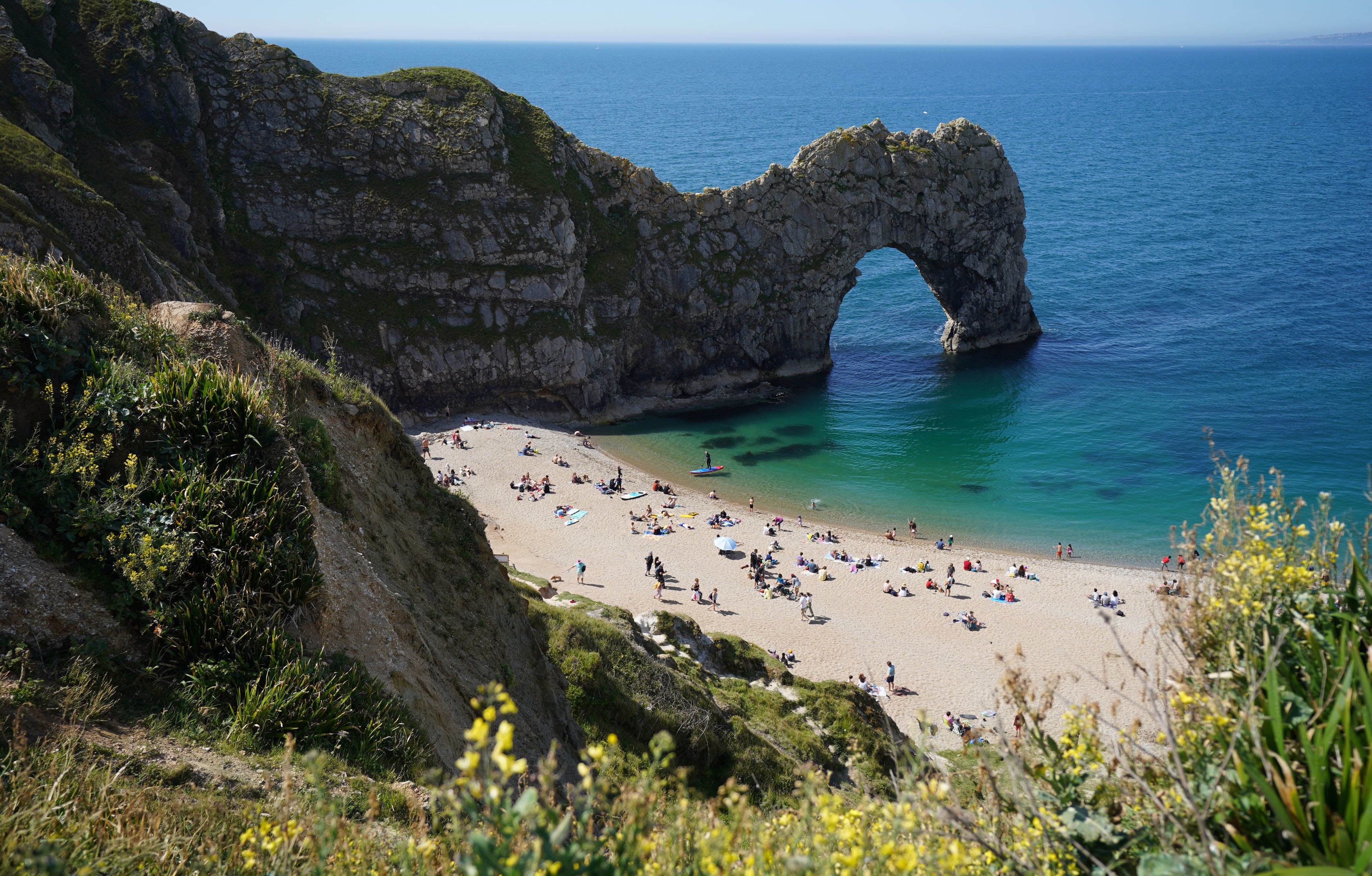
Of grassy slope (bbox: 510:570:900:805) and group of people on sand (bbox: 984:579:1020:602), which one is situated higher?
grassy slope (bbox: 510:570:900:805)

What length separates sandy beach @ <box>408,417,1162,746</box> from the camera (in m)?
33.3

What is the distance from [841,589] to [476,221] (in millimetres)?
36133

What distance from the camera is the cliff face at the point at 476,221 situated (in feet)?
158

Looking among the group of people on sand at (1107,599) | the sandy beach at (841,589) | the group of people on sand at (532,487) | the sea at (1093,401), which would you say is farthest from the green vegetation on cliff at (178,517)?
the group of people on sand at (532,487)

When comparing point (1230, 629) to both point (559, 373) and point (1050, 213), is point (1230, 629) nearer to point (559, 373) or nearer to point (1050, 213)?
point (559, 373)

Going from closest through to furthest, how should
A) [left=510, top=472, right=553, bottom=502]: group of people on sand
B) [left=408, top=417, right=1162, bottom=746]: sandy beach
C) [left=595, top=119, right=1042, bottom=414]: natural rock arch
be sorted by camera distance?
[left=408, top=417, right=1162, bottom=746]: sandy beach
[left=510, top=472, right=553, bottom=502]: group of people on sand
[left=595, top=119, right=1042, bottom=414]: natural rock arch

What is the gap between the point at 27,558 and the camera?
8281 millimetres

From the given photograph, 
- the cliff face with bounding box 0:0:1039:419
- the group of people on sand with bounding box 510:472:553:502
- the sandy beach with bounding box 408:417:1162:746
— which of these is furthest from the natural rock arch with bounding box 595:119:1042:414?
the sandy beach with bounding box 408:417:1162:746

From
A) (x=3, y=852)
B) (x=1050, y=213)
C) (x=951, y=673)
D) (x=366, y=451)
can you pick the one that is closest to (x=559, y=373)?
(x=951, y=673)

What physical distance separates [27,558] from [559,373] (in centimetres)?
4859

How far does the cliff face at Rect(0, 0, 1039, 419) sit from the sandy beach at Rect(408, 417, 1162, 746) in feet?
34.9

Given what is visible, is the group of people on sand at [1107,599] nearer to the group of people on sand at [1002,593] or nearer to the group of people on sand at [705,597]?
the group of people on sand at [1002,593]

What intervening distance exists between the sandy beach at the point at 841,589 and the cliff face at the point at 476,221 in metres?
10.6

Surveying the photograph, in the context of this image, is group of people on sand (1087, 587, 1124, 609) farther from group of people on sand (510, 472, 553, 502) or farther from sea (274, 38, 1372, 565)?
group of people on sand (510, 472, 553, 502)
